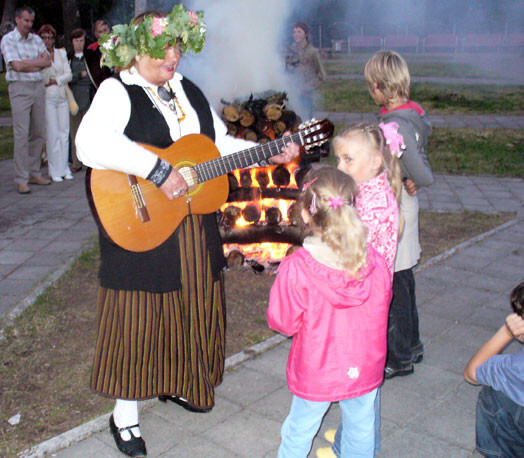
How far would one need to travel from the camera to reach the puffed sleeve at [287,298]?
8.14 ft

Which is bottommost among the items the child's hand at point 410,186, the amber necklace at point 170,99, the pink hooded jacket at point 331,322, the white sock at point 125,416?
the white sock at point 125,416

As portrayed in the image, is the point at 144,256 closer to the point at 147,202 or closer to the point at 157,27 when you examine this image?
the point at 147,202

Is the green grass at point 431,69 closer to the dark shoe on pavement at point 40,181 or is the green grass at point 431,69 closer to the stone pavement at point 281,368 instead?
the dark shoe on pavement at point 40,181

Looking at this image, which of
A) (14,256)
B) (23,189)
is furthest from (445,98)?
(14,256)

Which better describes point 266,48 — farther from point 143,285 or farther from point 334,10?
point 334,10

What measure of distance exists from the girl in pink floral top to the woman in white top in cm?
693

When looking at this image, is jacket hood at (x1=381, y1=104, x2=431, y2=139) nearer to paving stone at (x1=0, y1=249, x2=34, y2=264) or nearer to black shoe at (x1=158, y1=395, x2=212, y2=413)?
black shoe at (x1=158, y1=395, x2=212, y2=413)

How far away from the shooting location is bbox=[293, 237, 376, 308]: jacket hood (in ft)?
8.05

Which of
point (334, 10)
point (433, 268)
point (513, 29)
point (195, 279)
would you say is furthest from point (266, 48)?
point (513, 29)

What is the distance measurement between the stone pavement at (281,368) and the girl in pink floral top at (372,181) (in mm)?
1094

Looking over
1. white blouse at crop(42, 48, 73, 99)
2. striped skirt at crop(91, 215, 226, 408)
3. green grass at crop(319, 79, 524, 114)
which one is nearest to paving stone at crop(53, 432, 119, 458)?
striped skirt at crop(91, 215, 226, 408)

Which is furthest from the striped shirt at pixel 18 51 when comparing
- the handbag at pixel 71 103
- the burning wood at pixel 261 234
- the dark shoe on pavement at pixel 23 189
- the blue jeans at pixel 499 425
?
the blue jeans at pixel 499 425

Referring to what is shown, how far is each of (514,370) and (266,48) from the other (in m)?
5.10

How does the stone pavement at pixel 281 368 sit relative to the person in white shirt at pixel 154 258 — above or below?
below
